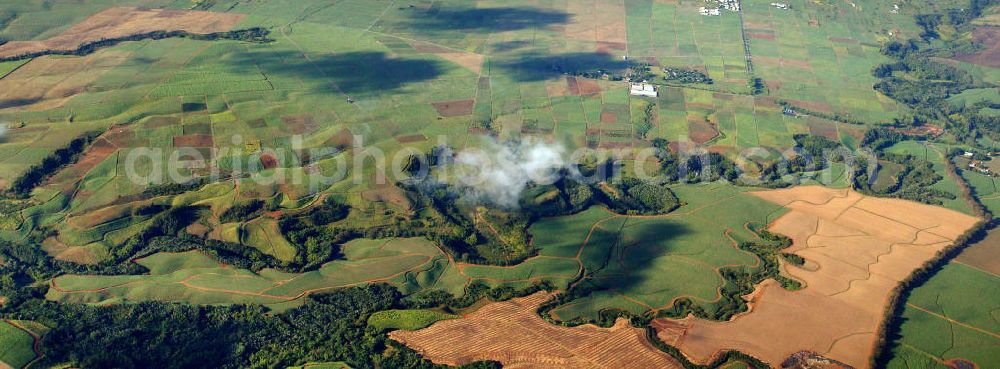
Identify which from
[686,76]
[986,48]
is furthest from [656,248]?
[986,48]

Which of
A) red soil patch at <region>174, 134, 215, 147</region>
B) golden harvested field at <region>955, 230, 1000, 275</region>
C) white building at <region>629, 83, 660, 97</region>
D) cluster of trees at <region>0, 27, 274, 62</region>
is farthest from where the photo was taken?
white building at <region>629, 83, 660, 97</region>

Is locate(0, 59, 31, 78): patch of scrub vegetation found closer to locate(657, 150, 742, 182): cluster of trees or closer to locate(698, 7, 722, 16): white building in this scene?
locate(657, 150, 742, 182): cluster of trees

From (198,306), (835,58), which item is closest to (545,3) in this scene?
(835,58)

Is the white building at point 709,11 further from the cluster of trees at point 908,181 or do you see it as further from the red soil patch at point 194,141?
the red soil patch at point 194,141

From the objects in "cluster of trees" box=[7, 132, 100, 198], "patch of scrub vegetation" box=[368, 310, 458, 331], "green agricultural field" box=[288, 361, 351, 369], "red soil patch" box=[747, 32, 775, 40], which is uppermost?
"red soil patch" box=[747, 32, 775, 40]

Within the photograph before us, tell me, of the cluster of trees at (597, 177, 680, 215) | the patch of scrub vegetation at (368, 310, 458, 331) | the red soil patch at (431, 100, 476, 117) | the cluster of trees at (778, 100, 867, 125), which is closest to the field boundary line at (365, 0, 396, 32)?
the red soil patch at (431, 100, 476, 117)

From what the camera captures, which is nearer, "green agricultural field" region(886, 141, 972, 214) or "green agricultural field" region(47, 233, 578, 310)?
"green agricultural field" region(47, 233, 578, 310)

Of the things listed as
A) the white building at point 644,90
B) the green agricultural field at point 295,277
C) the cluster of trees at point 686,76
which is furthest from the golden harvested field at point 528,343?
the cluster of trees at point 686,76
